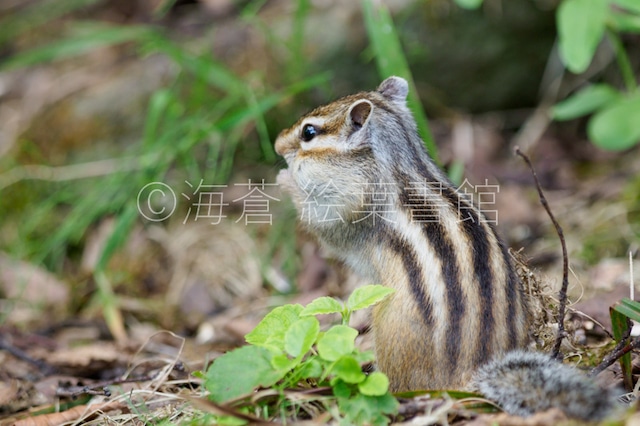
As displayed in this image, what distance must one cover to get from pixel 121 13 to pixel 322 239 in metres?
4.38

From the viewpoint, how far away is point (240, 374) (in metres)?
2.42

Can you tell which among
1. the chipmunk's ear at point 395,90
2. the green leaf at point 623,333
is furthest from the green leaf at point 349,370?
the chipmunk's ear at point 395,90

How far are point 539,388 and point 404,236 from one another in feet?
2.71

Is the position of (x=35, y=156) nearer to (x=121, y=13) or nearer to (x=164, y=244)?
(x=164, y=244)

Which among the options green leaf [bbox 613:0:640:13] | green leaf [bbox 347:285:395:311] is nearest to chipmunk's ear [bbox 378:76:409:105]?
green leaf [bbox 613:0:640:13]

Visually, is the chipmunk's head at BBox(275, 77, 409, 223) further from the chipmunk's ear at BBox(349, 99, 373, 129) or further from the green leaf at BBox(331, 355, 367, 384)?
the green leaf at BBox(331, 355, 367, 384)

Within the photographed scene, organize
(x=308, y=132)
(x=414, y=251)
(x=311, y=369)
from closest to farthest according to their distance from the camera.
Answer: (x=311, y=369) → (x=414, y=251) → (x=308, y=132)

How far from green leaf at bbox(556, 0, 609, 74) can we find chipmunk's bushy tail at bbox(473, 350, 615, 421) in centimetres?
190

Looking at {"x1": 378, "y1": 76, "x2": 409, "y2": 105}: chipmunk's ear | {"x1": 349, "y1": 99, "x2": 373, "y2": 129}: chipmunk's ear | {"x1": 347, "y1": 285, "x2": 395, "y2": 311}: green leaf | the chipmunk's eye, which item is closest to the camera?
{"x1": 347, "y1": 285, "x2": 395, "y2": 311}: green leaf

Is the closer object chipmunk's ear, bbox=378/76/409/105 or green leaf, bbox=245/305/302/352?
green leaf, bbox=245/305/302/352

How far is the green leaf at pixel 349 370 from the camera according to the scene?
2.36 meters

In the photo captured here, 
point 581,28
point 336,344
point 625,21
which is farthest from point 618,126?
point 336,344

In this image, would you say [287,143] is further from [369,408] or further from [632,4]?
[632,4]

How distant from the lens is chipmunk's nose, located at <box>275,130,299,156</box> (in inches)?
140
